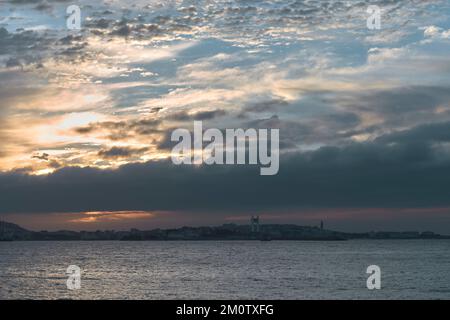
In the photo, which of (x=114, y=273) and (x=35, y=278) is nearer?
(x=35, y=278)

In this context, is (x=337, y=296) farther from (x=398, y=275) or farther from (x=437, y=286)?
(x=398, y=275)
